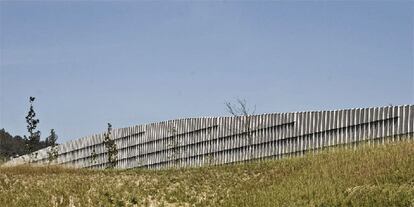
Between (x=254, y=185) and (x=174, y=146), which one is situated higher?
(x=174, y=146)

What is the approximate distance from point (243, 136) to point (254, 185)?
15.2m

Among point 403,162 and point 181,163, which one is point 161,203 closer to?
point 403,162

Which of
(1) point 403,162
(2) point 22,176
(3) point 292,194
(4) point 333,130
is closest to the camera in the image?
(3) point 292,194

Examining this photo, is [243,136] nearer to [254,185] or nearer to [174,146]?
[174,146]

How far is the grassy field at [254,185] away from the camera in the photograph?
12227 mm

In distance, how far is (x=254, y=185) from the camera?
14.8 meters

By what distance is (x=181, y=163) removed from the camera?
3375 cm

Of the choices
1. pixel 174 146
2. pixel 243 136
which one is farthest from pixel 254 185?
pixel 174 146

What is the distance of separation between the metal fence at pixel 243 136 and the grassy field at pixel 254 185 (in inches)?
241

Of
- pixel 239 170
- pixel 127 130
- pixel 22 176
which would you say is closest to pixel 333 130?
pixel 239 170

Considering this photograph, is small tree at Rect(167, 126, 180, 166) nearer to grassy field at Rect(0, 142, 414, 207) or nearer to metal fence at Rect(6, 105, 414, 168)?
metal fence at Rect(6, 105, 414, 168)

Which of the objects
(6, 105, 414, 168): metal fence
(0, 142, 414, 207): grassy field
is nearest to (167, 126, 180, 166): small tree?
(6, 105, 414, 168): metal fence

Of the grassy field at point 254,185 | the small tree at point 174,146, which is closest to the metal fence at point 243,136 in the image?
the small tree at point 174,146

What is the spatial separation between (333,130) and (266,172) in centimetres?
888
